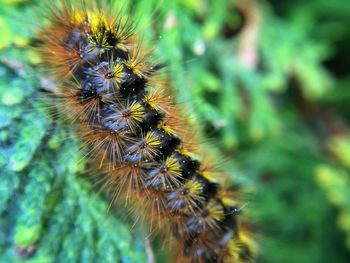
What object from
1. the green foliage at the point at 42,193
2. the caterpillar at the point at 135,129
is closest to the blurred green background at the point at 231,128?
the green foliage at the point at 42,193

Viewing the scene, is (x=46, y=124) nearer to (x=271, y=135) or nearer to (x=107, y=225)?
(x=107, y=225)

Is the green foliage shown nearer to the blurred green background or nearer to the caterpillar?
the blurred green background

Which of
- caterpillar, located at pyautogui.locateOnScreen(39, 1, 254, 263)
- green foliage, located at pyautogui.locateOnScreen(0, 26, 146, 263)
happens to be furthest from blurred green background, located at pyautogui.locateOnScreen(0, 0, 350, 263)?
caterpillar, located at pyautogui.locateOnScreen(39, 1, 254, 263)

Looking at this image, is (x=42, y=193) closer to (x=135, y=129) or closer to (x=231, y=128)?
(x=135, y=129)

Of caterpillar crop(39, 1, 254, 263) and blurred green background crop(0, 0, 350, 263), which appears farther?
blurred green background crop(0, 0, 350, 263)

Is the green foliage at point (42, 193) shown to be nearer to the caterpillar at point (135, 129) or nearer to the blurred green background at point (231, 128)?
the blurred green background at point (231, 128)

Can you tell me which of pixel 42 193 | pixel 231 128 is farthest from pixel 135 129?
pixel 231 128
